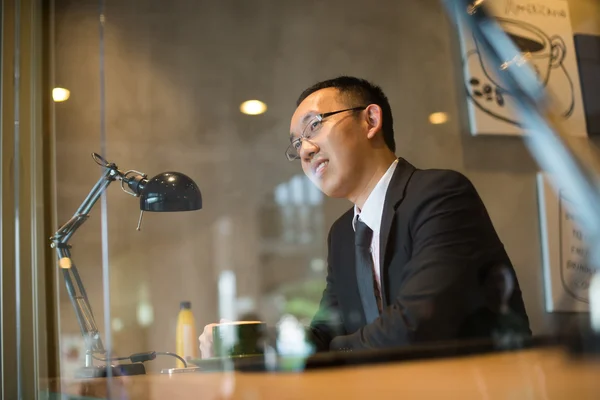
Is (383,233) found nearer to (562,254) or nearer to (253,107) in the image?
(562,254)

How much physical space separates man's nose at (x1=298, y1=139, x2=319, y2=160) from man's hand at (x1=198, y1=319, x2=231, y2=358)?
0.28 m

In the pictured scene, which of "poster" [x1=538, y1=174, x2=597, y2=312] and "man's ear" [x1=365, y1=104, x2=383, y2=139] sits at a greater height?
"man's ear" [x1=365, y1=104, x2=383, y2=139]

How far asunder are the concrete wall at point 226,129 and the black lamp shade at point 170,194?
0.06ft

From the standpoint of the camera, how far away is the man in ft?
2.11

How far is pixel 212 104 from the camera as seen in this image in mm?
1109

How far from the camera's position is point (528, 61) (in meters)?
0.60

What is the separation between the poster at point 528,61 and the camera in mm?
576

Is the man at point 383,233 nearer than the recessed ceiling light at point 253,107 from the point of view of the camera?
Yes

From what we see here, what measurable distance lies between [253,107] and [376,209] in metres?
0.33

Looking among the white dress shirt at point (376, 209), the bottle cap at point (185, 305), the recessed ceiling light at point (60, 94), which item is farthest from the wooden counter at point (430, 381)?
the recessed ceiling light at point (60, 94)

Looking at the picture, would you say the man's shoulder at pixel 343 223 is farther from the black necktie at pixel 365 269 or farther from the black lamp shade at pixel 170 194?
the black lamp shade at pixel 170 194

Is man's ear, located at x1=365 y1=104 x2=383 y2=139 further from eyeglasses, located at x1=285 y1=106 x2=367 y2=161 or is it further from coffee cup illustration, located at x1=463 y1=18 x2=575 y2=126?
coffee cup illustration, located at x1=463 y1=18 x2=575 y2=126

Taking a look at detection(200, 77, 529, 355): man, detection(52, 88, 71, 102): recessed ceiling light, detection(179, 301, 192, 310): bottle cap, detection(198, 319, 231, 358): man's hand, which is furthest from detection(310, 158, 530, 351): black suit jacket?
detection(52, 88, 71, 102): recessed ceiling light

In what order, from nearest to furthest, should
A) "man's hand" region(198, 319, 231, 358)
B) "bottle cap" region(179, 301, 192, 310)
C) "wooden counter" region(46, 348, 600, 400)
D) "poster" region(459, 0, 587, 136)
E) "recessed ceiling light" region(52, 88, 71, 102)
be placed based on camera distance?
"wooden counter" region(46, 348, 600, 400)
"poster" region(459, 0, 587, 136)
"man's hand" region(198, 319, 231, 358)
"bottle cap" region(179, 301, 192, 310)
"recessed ceiling light" region(52, 88, 71, 102)
